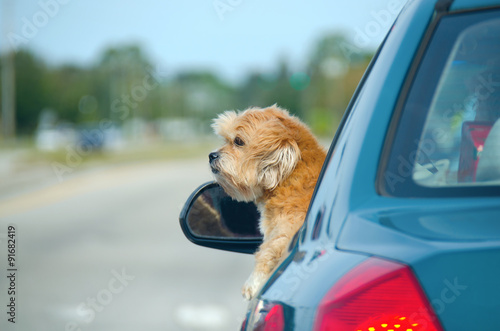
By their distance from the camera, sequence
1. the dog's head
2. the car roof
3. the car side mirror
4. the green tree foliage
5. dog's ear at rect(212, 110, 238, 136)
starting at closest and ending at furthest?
the car roof → the car side mirror → the dog's head → dog's ear at rect(212, 110, 238, 136) → the green tree foliage

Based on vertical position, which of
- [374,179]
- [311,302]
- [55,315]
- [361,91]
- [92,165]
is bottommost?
[55,315]

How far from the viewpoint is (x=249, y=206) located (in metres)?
3.73

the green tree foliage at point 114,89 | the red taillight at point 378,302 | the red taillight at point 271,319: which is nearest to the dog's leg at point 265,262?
the red taillight at point 271,319

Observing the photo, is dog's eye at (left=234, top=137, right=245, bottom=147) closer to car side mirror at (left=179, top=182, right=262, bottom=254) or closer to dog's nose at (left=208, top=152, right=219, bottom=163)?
dog's nose at (left=208, top=152, right=219, bottom=163)

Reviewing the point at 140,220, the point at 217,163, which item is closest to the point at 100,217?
the point at 140,220

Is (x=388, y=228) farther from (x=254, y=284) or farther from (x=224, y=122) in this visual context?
(x=224, y=122)

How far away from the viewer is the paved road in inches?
280

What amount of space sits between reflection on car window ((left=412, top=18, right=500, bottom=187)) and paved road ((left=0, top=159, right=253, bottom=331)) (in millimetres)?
5231

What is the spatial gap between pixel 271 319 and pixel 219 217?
1.64 metres

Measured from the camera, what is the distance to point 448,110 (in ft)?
5.46

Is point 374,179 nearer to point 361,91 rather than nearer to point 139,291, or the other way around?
point 361,91

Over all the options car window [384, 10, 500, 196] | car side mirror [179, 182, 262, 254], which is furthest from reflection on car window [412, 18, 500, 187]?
car side mirror [179, 182, 262, 254]

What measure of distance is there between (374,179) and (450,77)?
318mm

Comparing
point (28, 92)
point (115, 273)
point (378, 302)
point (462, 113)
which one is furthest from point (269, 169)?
point (28, 92)
